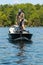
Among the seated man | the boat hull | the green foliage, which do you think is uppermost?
the seated man

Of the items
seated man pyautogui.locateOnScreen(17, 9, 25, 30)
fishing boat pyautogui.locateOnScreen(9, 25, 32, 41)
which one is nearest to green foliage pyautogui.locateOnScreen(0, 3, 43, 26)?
fishing boat pyautogui.locateOnScreen(9, 25, 32, 41)

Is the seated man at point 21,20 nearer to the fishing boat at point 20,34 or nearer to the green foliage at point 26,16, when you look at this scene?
the fishing boat at point 20,34

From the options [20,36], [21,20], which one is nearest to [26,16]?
[20,36]

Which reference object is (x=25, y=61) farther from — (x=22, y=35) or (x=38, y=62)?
(x=22, y=35)

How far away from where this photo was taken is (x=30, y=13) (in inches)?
7525

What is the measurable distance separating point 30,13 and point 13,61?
168 m

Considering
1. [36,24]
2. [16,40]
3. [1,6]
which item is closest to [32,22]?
[36,24]

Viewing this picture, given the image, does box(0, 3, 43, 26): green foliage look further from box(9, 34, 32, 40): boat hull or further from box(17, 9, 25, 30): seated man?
box(17, 9, 25, 30): seated man

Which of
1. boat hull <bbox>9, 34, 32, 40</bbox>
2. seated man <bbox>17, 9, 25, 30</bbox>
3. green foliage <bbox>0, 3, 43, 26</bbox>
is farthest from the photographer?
green foliage <bbox>0, 3, 43, 26</bbox>

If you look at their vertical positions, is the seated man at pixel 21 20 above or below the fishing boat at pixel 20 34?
above

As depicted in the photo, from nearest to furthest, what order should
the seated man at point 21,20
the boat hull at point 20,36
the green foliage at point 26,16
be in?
the seated man at point 21,20
the boat hull at point 20,36
the green foliage at point 26,16

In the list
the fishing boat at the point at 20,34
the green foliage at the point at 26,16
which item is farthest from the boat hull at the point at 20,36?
the green foliage at the point at 26,16

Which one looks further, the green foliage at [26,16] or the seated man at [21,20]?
the green foliage at [26,16]

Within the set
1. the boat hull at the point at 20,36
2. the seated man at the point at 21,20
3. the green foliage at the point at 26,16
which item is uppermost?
the seated man at the point at 21,20
